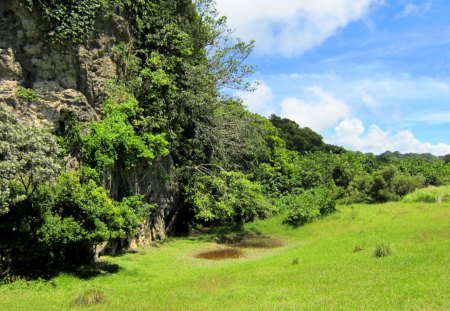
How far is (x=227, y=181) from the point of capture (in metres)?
25.7

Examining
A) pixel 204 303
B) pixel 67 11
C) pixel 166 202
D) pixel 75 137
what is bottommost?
pixel 204 303

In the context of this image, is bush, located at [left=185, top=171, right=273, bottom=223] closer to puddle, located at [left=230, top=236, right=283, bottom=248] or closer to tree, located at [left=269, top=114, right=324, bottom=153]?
puddle, located at [left=230, top=236, right=283, bottom=248]

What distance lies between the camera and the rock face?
16875 mm

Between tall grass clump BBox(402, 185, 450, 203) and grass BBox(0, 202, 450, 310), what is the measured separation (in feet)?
36.2

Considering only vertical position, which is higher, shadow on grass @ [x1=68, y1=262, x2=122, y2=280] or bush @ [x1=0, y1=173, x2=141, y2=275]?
bush @ [x1=0, y1=173, x2=141, y2=275]

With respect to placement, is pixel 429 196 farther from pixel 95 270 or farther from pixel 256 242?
pixel 95 270

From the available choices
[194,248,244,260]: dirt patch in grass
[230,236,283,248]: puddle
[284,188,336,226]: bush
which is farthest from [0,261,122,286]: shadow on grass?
[284,188,336,226]: bush

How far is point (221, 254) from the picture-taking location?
68.1 ft

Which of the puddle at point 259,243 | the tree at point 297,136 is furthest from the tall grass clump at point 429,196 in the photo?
the tree at point 297,136

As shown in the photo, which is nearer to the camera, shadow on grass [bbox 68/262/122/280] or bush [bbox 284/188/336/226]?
shadow on grass [bbox 68/262/122/280]

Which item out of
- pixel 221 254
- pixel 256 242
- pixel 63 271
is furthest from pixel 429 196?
pixel 63 271

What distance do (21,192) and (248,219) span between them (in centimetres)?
2181

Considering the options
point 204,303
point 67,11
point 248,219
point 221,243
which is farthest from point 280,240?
point 67,11

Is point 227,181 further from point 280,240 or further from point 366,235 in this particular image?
point 366,235
